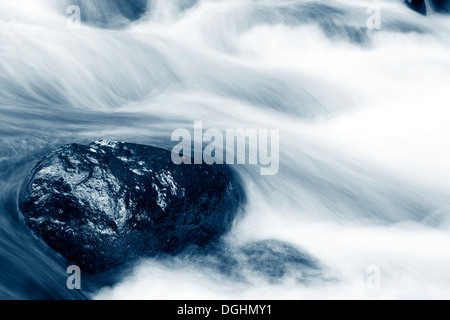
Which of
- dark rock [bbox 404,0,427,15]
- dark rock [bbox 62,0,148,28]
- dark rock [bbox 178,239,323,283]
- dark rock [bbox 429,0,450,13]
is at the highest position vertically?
dark rock [bbox 429,0,450,13]

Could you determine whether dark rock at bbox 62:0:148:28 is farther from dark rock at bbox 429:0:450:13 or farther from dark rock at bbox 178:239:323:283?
dark rock at bbox 429:0:450:13

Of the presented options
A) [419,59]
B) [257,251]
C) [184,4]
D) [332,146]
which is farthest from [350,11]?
[257,251]

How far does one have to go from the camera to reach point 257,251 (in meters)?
4.24

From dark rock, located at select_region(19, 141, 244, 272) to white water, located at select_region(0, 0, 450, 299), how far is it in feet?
0.77

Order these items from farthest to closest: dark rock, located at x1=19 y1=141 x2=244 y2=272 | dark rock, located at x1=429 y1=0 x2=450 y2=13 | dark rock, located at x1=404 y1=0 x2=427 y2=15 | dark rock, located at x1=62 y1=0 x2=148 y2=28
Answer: dark rock, located at x1=429 y1=0 x2=450 y2=13, dark rock, located at x1=404 y1=0 x2=427 y2=15, dark rock, located at x1=62 y1=0 x2=148 y2=28, dark rock, located at x1=19 y1=141 x2=244 y2=272

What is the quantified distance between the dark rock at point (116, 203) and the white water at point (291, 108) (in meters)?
0.23

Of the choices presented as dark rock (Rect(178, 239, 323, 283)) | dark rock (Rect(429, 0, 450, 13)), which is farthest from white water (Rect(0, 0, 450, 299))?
dark rock (Rect(429, 0, 450, 13))

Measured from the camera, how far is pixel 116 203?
12.6 ft

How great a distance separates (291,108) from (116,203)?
10.7 feet

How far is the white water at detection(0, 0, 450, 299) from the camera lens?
171 inches

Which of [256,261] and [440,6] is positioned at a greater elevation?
[440,6]

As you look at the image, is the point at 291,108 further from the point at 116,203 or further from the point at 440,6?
the point at 440,6

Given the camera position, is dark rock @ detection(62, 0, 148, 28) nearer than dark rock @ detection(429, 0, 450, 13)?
Yes

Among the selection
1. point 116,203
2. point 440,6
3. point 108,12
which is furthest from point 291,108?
point 440,6
